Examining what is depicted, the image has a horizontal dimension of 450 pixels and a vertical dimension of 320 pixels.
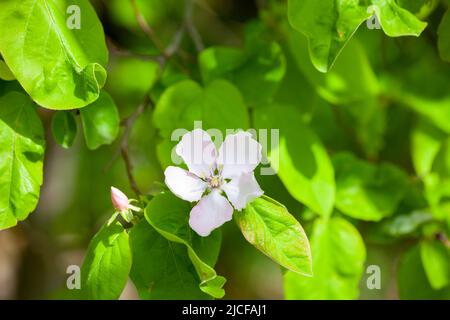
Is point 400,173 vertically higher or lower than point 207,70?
lower

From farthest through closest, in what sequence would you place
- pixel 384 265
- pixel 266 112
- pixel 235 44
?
pixel 235 44 < pixel 384 265 < pixel 266 112

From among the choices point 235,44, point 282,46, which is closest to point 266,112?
point 282,46

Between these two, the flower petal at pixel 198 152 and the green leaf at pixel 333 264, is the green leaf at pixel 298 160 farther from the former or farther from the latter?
the flower petal at pixel 198 152

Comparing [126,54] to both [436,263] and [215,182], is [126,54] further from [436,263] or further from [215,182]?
[436,263]

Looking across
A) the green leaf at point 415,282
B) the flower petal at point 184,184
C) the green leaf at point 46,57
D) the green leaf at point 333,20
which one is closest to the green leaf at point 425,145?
the green leaf at point 415,282

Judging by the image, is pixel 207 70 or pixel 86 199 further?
pixel 86 199

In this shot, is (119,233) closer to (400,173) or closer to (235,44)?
(400,173)

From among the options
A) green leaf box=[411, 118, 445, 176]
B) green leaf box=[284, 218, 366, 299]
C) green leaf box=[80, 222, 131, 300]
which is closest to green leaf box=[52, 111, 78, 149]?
green leaf box=[80, 222, 131, 300]
